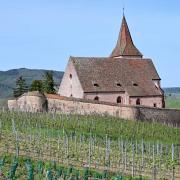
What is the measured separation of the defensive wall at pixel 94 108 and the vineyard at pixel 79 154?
9.21 meters

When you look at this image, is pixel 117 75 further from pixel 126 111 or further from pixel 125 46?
pixel 126 111

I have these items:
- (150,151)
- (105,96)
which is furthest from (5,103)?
(150,151)

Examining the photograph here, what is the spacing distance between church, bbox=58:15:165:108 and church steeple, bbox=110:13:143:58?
2.16 meters

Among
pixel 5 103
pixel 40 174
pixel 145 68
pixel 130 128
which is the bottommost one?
pixel 40 174

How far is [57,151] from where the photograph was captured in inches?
1048

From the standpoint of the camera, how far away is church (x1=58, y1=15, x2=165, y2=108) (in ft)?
190

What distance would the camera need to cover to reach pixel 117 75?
60.4 m

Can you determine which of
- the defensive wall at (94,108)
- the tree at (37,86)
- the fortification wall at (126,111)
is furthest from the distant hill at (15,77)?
the fortification wall at (126,111)

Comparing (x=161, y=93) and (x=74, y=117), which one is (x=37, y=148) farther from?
(x=161, y=93)

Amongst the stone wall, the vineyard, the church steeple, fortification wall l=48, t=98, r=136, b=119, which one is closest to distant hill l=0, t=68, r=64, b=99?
the church steeple

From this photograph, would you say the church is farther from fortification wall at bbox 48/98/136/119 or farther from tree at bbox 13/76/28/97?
tree at bbox 13/76/28/97

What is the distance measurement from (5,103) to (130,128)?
27641mm

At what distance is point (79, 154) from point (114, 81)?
109ft

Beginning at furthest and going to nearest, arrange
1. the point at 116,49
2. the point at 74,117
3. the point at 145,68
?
1. the point at 116,49
2. the point at 145,68
3. the point at 74,117
